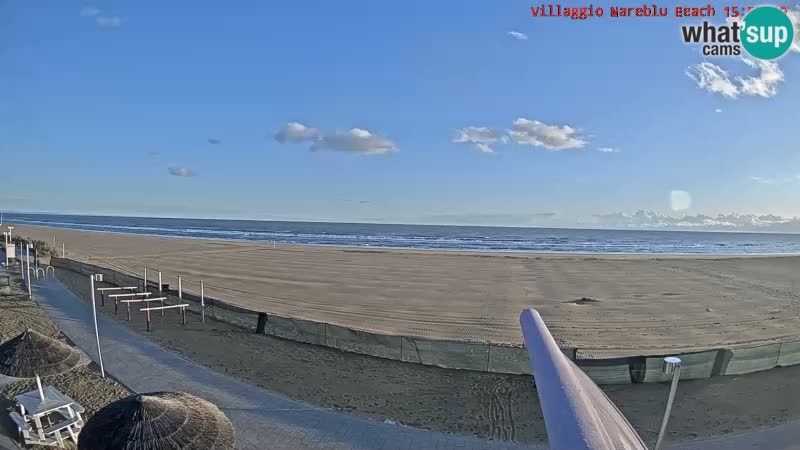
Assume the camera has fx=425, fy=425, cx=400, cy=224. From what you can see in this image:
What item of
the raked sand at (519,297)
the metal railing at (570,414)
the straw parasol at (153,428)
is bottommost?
the raked sand at (519,297)

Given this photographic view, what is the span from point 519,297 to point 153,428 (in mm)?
15617

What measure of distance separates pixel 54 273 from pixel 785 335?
89.5 ft

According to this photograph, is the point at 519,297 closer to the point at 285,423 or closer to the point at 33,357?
the point at 285,423

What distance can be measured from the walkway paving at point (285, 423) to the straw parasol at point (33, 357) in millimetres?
1665

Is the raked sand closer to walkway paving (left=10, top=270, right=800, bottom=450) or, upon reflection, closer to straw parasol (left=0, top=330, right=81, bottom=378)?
walkway paving (left=10, top=270, right=800, bottom=450)

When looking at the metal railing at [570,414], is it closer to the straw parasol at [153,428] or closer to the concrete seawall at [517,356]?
the straw parasol at [153,428]

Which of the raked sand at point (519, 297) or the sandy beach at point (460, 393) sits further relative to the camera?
the raked sand at point (519, 297)

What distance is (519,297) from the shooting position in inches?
693

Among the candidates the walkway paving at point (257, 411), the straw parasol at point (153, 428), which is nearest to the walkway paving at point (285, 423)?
the walkway paving at point (257, 411)

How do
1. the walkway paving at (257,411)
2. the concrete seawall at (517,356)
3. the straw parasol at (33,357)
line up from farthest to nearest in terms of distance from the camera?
the concrete seawall at (517,356), the walkway paving at (257,411), the straw parasol at (33,357)

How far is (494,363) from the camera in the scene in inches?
329

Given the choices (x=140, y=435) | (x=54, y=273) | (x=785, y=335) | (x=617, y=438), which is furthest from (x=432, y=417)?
(x=54, y=273)

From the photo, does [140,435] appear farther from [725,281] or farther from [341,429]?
[725,281]

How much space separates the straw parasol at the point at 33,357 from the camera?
5645 millimetres
